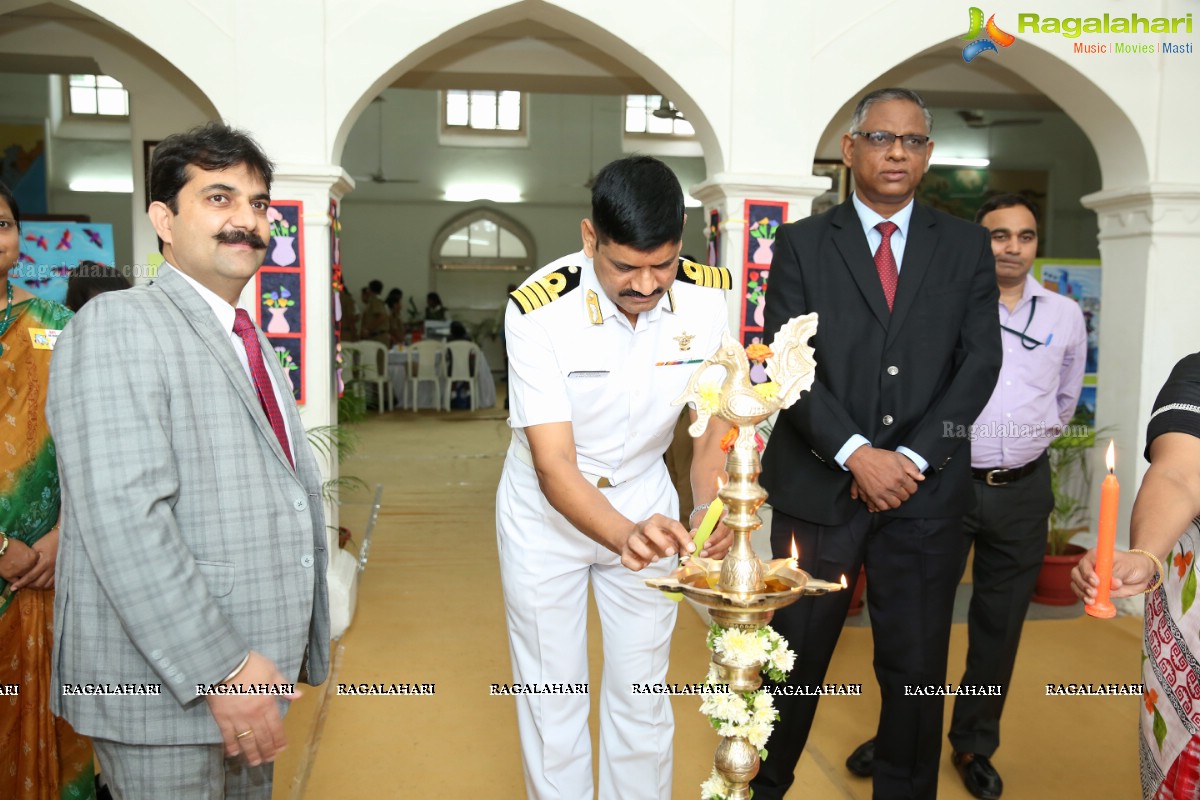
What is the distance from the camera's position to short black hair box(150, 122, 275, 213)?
179cm

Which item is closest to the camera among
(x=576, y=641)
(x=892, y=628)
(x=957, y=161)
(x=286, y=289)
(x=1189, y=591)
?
(x=1189, y=591)

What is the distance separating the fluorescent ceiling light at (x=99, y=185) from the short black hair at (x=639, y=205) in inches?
571

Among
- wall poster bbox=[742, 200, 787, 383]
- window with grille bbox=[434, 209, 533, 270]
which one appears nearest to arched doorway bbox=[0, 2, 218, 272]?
wall poster bbox=[742, 200, 787, 383]

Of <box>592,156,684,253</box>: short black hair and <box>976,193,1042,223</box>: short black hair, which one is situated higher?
<box>976,193,1042,223</box>: short black hair

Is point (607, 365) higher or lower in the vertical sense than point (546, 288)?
lower

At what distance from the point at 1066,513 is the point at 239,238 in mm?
4584

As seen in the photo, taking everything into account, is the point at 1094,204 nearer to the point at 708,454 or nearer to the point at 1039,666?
the point at 1039,666

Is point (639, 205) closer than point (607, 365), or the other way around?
point (639, 205)

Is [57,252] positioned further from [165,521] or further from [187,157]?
[165,521]

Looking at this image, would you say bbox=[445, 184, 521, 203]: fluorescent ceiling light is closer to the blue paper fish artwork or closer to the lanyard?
the blue paper fish artwork

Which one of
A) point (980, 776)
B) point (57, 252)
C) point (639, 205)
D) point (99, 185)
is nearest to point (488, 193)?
point (99, 185)

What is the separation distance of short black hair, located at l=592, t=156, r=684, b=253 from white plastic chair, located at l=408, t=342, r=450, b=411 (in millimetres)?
11457

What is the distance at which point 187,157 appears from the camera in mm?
1786

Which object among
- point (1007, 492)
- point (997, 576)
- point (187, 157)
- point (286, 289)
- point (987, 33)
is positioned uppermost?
point (987, 33)
